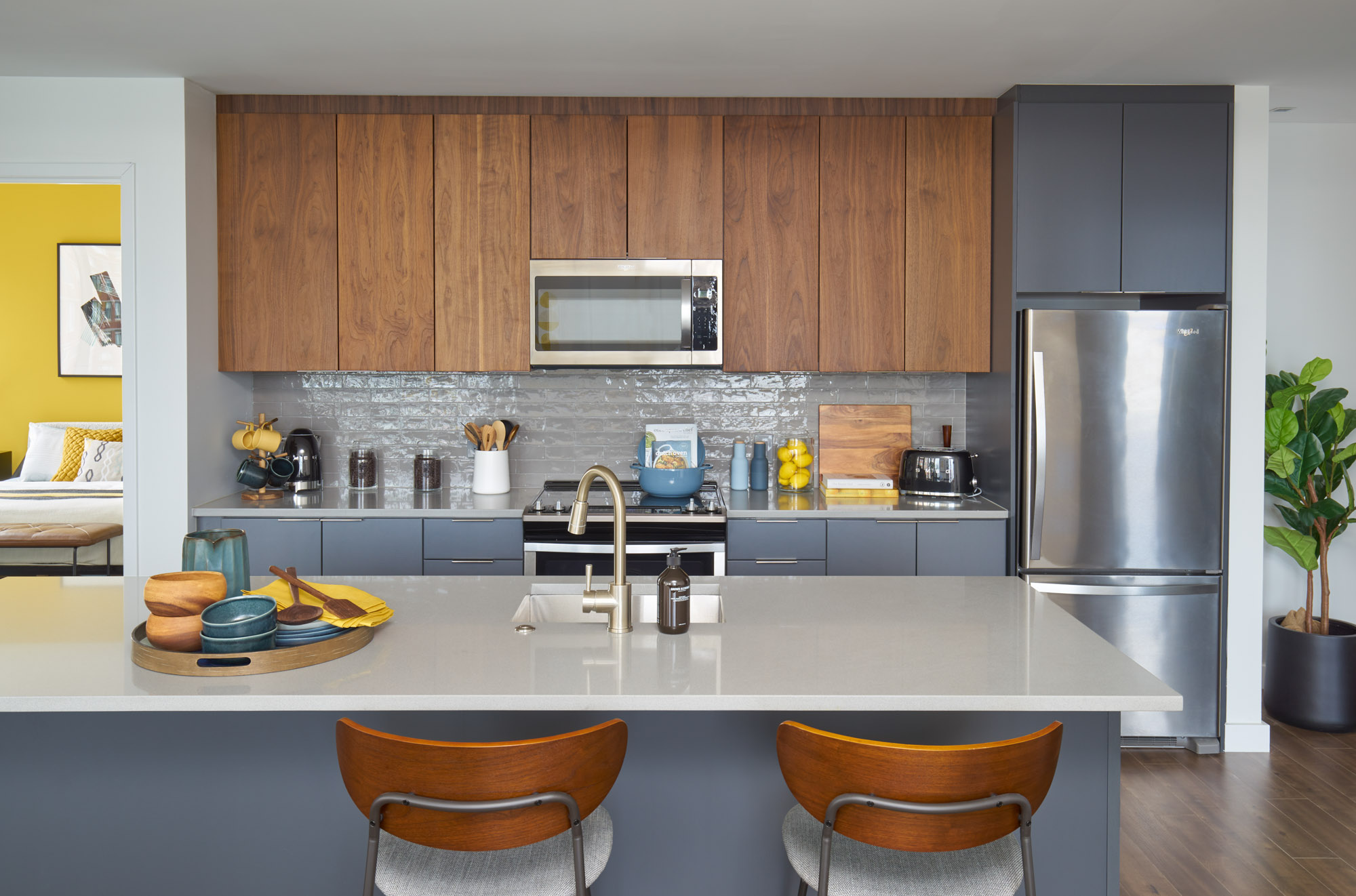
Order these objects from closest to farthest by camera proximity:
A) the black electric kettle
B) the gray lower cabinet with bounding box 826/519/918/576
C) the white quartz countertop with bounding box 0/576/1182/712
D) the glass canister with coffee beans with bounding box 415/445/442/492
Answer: the white quartz countertop with bounding box 0/576/1182/712 < the gray lower cabinet with bounding box 826/519/918/576 < the black electric kettle < the glass canister with coffee beans with bounding box 415/445/442/492

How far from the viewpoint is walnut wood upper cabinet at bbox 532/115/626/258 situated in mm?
3744

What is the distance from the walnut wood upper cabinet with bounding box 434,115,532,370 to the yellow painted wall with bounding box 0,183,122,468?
157 inches

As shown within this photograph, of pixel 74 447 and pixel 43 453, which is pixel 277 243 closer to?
pixel 74 447

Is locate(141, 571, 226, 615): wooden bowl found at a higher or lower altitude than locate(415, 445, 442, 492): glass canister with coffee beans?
lower

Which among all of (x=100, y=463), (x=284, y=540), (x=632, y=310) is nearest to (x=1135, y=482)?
(x=632, y=310)

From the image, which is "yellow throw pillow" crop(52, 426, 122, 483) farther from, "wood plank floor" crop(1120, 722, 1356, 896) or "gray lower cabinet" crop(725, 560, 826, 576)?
"wood plank floor" crop(1120, 722, 1356, 896)

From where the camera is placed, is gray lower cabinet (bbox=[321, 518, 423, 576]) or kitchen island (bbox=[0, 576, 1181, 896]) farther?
gray lower cabinet (bbox=[321, 518, 423, 576])

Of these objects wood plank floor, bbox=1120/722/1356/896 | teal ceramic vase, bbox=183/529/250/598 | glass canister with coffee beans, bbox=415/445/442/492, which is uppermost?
glass canister with coffee beans, bbox=415/445/442/492

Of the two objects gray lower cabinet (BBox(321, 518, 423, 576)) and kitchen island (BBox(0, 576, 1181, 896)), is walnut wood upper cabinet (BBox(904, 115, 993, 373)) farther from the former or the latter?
gray lower cabinet (BBox(321, 518, 423, 576))

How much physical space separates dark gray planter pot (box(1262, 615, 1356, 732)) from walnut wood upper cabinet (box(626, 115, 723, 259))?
2864 millimetres

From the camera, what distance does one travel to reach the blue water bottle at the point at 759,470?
4.06 m

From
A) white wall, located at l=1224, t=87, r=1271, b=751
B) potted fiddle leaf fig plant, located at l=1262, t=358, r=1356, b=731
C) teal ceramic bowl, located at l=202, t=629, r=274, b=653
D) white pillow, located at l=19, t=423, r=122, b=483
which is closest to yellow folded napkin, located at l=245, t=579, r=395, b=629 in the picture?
teal ceramic bowl, located at l=202, t=629, r=274, b=653

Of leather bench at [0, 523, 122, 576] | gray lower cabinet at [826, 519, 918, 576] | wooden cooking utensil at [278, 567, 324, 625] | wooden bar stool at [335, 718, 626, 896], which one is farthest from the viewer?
leather bench at [0, 523, 122, 576]

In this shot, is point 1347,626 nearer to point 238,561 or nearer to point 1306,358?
point 1306,358
